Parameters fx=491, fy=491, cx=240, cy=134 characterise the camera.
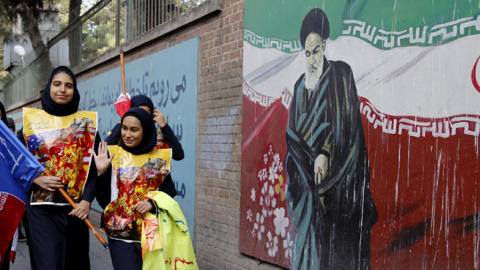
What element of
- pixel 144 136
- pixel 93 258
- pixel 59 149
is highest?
pixel 144 136

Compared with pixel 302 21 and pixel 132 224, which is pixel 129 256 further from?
pixel 302 21

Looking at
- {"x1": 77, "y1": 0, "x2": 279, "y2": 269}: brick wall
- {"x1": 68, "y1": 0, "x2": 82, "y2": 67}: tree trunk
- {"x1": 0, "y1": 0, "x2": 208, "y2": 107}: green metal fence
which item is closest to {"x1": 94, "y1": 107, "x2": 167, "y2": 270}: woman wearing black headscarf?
{"x1": 77, "y1": 0, "x2": 279, "y2": 269}: brick wall

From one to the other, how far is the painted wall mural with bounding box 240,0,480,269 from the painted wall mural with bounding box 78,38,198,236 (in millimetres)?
1275

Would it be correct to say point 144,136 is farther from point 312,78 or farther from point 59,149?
point 312,78

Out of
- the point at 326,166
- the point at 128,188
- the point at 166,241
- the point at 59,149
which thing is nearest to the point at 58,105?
the point at 59,149

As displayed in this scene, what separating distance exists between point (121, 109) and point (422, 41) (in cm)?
307

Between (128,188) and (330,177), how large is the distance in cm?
156

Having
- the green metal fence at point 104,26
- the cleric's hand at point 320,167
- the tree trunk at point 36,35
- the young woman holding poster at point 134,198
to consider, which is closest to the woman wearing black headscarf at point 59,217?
the young woman holding poster at point 134,198

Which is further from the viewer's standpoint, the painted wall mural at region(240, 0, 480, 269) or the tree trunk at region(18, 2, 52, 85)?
the tree trunk at region(18, 2, 52, 85)

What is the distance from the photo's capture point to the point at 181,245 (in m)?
3.50

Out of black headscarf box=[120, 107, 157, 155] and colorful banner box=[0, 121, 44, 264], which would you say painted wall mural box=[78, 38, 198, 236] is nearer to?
black headscarf box=[120, 107, 157, 155]

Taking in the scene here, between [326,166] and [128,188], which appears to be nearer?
[128,188]

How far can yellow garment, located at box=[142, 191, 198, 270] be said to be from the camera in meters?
3.37

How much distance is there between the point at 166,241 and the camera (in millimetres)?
3402
